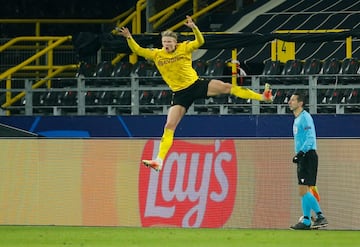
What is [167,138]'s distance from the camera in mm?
18812

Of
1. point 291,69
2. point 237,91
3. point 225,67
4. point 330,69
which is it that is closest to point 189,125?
point 291,69

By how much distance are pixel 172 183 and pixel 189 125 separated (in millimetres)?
7478

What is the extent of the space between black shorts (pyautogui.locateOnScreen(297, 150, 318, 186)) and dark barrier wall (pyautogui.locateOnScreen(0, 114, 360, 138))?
7.30m

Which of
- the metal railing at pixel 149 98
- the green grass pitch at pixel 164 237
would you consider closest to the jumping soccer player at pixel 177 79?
the green grass pitch at pixel 164 237

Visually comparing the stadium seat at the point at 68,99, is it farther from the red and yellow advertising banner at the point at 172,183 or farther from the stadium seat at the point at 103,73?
the red and yellow advertising banner at the point at 172,183

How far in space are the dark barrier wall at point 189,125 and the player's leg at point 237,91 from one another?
292 inches

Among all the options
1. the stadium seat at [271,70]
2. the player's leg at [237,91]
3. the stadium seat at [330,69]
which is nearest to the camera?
the player's leg at [237,91]

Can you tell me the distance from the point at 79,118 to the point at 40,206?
25.2 feet

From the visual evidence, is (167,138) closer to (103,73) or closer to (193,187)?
(193,187)

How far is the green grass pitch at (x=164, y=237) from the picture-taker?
645 inches

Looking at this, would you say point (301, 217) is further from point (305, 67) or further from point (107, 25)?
point (107, 25)

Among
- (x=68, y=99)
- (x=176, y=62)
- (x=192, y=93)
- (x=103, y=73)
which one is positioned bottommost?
(x=68, y=99)

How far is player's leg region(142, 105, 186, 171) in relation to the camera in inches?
720

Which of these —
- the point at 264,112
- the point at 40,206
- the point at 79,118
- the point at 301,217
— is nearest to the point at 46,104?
the point at 79,118
